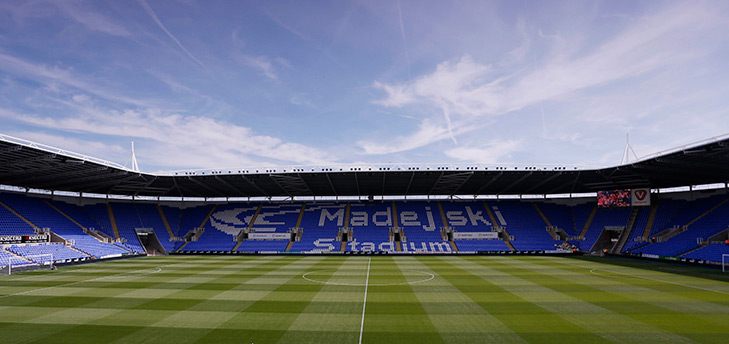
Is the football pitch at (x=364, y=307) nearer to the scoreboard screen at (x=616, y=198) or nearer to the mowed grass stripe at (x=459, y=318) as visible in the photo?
the mowed grass stripe at (x=459, y=318)

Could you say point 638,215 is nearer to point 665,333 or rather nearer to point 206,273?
point 665,333

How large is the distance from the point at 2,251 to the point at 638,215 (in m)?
68.2


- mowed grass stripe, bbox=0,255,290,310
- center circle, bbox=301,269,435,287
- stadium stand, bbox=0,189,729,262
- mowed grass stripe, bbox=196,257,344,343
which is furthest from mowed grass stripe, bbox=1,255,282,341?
stadium stand, bbox=0,189,729,262

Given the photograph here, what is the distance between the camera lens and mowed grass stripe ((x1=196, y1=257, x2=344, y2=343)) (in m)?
13.7

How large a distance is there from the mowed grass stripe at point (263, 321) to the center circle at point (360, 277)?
3697mm

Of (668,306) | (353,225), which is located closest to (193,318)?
(668,306)

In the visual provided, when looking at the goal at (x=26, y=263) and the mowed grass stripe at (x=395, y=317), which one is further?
the goal at (x=26, y=263)

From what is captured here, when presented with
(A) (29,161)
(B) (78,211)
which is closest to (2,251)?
(A) (29,161)

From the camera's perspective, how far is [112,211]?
56.0 m

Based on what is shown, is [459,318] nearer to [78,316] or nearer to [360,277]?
[360,277]

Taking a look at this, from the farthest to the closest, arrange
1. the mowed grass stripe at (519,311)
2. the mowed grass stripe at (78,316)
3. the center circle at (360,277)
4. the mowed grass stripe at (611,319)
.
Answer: the center circle at (360,277), the mowed grass stripe at (78,316), the mowed grass stripe at (519,311), the mowed grass stripe at (611,319)

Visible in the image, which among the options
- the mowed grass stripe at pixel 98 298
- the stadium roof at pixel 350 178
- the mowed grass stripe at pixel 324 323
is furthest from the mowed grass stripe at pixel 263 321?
the stadium roof at pixel 350 178

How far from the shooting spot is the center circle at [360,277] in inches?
1009

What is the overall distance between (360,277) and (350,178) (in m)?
22.2
